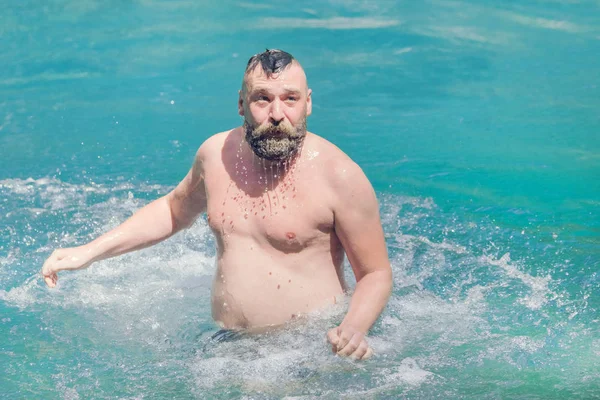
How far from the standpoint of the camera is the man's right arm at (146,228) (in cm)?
405

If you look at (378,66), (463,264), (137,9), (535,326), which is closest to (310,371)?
(535,326)

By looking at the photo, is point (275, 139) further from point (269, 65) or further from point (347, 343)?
point (347, 343)

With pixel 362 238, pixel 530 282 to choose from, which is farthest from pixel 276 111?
pixel 530 282

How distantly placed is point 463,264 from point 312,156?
1574mm

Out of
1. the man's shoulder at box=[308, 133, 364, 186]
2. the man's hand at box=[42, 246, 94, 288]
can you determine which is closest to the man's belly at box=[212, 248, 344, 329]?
the man's shoulder at box=[308, 133, 364, 186]

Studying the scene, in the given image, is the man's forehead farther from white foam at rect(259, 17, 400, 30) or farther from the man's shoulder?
white foam at rect(259, 17, 400, 30)

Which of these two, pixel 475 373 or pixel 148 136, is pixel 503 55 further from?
pixel 475 373

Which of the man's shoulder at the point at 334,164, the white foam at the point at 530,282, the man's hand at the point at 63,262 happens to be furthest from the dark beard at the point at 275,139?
the white foam at the point at 530,282

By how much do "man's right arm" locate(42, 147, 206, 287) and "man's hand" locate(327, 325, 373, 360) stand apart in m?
1.03

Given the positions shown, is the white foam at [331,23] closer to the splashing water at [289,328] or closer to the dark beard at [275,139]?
the splashing water at [289,328]

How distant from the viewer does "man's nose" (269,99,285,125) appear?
3.58 m

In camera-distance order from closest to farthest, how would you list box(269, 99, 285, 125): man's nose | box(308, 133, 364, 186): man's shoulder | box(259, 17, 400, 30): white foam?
box(269, 99, 285, 125): man's nose < box(308, 133, 364, 186): man's shoulder < box(259, 17, 400, 30): white foam

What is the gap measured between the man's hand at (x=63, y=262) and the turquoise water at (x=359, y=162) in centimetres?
40

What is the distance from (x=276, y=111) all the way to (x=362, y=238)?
2.01 ft
